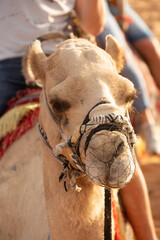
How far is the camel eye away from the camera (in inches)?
73.0

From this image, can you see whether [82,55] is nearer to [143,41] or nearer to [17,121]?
[17,121]

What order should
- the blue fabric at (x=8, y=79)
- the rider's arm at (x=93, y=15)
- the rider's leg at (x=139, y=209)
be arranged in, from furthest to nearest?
the blue fabric at (x=8, y=79)
the rider's arm at (x=93, y=15)
the rider's leg at (x=139, y=209)

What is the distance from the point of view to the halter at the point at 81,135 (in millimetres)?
1665

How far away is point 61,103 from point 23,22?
1.31 meters

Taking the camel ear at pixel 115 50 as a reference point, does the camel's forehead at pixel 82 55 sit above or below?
above

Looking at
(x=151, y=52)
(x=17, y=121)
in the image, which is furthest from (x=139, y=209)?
(x=151, y=52)

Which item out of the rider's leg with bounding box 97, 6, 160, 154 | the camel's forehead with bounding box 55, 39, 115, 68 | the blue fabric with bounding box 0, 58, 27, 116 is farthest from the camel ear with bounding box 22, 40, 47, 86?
the rider's leg with bounding box 97, 6, 160, 154

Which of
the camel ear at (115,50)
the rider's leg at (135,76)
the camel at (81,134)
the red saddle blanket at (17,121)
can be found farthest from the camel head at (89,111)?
the rider's leg at (135,76)

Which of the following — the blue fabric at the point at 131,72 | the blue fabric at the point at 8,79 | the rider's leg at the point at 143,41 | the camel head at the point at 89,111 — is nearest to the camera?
the camel head at the point at 89,111

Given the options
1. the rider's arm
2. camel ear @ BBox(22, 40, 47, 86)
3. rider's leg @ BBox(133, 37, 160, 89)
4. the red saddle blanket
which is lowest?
rider's leg @ BBox(133, 37, 160, 89)

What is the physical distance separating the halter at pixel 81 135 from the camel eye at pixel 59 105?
0.08 m

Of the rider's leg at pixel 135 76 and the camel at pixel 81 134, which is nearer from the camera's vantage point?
the camel at pixel 81 134

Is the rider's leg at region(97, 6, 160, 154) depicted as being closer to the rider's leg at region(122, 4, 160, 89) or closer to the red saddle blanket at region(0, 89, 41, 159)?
the rider's leg at region(122, 4, 160, 89)

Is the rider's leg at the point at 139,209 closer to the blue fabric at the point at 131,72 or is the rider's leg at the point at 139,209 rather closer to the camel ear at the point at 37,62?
the camel ear at the point at 37,62
